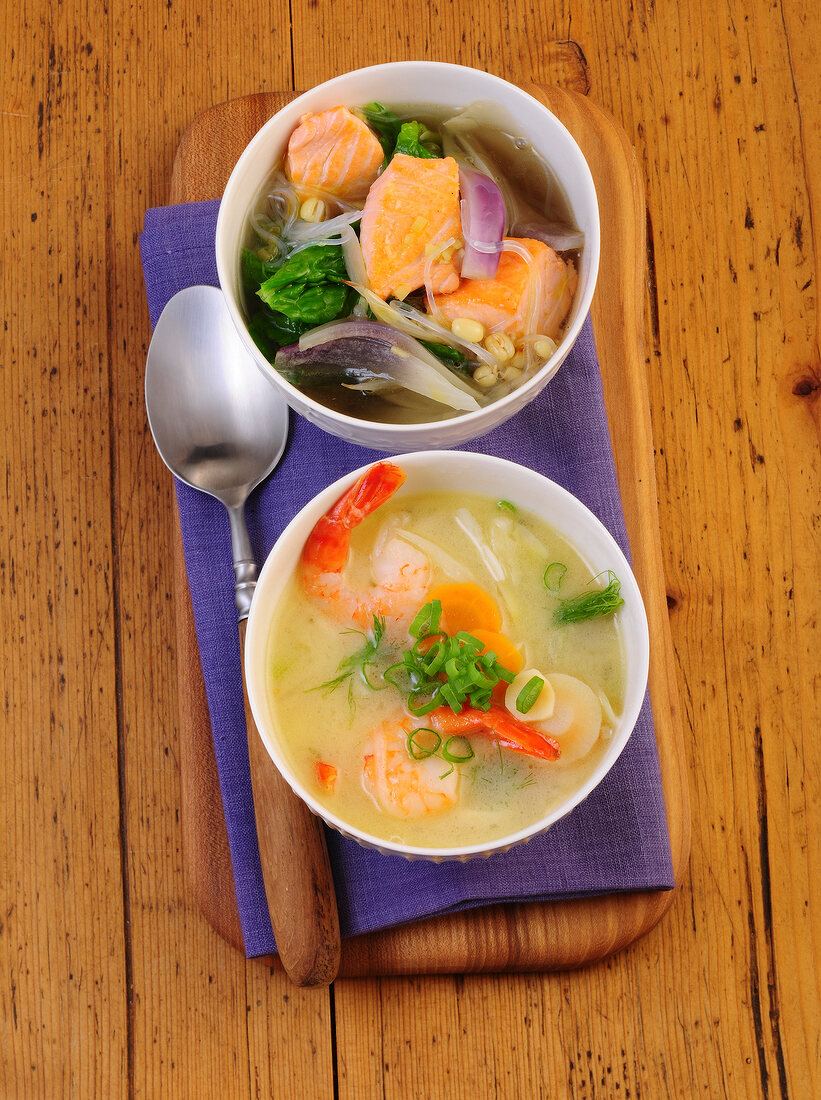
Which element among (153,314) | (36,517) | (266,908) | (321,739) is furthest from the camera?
(36,517)

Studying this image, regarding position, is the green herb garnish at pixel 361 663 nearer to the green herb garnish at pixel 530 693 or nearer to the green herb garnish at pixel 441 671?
the green herb garnish at pixel 441 671

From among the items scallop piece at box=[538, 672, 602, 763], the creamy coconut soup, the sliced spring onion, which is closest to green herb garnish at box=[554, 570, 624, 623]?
the creamy coconut soup

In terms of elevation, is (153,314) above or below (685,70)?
below

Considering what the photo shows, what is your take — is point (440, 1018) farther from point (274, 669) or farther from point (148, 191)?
point (148, 191)

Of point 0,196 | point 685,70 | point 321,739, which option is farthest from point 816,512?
point 0,196

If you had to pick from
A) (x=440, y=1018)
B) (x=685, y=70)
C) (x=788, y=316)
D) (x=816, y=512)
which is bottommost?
(x=440, y=1018)

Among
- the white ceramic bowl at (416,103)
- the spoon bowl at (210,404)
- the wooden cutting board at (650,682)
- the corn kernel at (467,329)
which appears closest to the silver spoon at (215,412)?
the spoon bowl at (210,404)

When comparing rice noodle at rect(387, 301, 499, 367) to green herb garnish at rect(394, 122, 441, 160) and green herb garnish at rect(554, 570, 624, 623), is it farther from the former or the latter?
green herb garnish at rect(554, 570, 624, 623)
